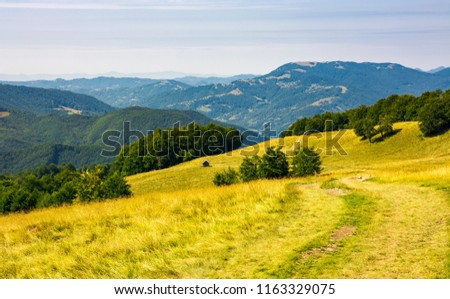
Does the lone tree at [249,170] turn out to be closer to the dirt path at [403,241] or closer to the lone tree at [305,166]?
the lone tree at [305,166]

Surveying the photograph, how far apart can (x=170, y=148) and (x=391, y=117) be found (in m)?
79.9

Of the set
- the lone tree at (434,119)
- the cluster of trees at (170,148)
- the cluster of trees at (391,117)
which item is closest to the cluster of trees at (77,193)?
the cluster of trees at (170,148)

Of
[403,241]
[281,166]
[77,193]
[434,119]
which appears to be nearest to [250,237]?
[403,241]

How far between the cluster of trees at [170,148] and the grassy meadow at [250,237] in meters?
117

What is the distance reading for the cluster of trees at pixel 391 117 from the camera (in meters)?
82.3

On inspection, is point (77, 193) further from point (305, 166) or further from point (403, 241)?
point (403, 241)

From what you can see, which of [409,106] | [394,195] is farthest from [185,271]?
[409,106]

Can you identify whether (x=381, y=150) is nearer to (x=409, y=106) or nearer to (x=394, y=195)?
(x=409, y=106)

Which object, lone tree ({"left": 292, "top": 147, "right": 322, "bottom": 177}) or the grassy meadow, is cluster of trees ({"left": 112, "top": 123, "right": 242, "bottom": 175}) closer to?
lone tree ({"left": 292, "top": 147, "right": 322, "bottom": 177})

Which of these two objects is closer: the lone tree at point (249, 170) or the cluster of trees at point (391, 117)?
the lone tree at point (249, 170)

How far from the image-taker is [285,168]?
130ft

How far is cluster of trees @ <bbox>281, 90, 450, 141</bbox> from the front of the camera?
8226 cm
